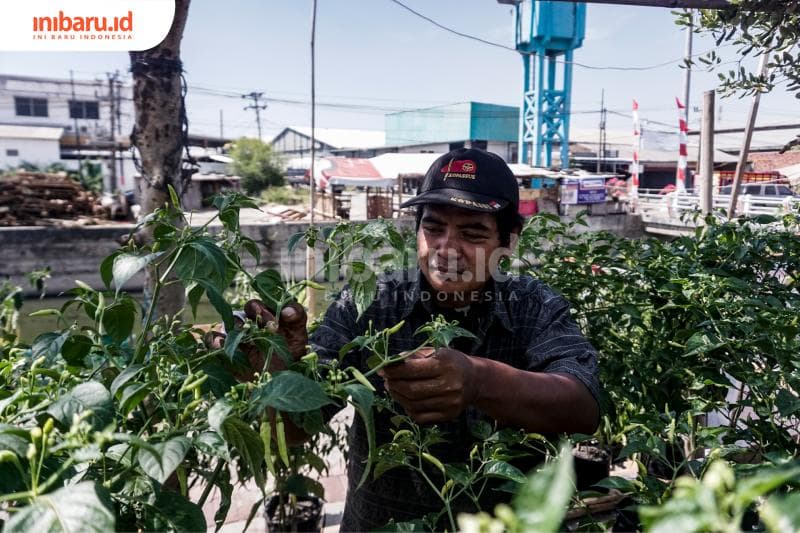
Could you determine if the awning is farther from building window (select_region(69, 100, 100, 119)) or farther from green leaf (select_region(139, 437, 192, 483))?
building window (select_region(69, 100, 100, 119))

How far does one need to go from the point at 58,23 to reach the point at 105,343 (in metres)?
2.05

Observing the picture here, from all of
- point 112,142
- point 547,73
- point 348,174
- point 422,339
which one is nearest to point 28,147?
point 112,142

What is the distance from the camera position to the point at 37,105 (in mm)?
34125

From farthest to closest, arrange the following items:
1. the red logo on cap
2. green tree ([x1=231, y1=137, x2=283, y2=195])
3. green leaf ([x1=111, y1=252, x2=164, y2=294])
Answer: green tree ([x1=231, y1=137, x2=283, y2=195]) → the red logo on cap → green leaf ([x1=111, y1=252, x2=164, y2=294])

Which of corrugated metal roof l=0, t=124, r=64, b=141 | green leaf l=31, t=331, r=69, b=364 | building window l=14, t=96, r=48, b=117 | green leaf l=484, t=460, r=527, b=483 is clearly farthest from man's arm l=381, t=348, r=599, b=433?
building window l=14, t=96, r=48, b=117

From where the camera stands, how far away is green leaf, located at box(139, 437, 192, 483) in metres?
0.67

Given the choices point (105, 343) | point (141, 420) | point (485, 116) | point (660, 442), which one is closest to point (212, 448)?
point (141, 420)

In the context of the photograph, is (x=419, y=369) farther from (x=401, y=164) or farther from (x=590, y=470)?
(x=401, y=164)

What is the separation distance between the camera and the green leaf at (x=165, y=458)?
2.19ft

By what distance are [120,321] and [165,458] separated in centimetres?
48

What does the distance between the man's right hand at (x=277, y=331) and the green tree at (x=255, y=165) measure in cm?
3082

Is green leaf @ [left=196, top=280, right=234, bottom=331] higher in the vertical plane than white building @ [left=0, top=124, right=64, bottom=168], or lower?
lower

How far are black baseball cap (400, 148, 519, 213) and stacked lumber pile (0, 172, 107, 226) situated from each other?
1712cm

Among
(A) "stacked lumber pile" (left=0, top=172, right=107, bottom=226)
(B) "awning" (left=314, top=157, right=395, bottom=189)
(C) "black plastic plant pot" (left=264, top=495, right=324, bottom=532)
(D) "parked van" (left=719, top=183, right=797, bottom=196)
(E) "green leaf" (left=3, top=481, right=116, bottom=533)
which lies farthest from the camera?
(B) "awning" (left=314, top=157, right=395, bottom=189)
